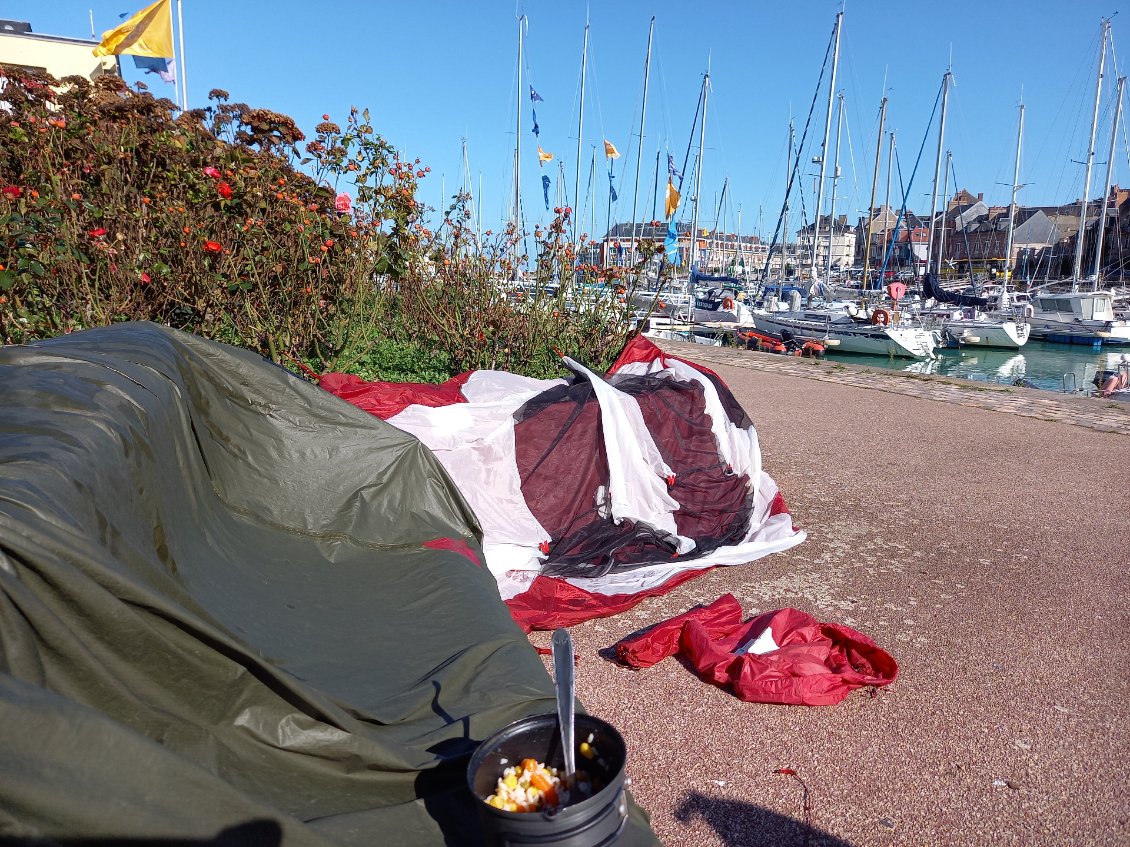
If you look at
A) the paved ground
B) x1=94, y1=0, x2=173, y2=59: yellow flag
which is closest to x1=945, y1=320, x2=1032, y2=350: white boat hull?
the paved ground

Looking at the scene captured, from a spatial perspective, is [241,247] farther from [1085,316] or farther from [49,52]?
[1085,316]

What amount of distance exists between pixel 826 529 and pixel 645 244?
3.74 meters

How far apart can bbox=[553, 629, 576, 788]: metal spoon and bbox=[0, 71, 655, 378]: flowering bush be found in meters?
4.24

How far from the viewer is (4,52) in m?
15.0

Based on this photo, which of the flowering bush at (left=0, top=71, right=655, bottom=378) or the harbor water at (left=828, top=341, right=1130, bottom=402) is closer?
the flowering bush at (left=0, top=71, right=655, bottom=378)

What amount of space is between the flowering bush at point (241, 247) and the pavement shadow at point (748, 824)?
4.53 metres

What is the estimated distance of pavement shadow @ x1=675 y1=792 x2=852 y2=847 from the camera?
2787 mm

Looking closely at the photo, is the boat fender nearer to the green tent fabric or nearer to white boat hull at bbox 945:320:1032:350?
white boat hull at bbox 945:320:1032:350

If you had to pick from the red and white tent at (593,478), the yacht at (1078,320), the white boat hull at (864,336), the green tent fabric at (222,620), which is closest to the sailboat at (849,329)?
the white boat hull at (864,336)

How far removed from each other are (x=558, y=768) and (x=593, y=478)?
12.2ft

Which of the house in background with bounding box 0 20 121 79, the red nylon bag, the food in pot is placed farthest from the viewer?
the house in background with bounding box 0 20 121 79

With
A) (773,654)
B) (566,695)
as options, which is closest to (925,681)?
(773,654)

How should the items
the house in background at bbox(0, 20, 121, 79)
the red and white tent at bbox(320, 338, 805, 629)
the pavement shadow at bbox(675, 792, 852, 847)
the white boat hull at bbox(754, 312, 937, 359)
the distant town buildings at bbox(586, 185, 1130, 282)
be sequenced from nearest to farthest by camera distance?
the pavement shadow at bbox(675, 792, 852, 847) < the red and white tent at bbox(320, 338, 805, 629) < the house in background at bbox(0, 20, 121, 79) < the white boat hull at bbox(754, 312, 937, 359) < the distant town buildings at bbox(586, 185, 1130, 282)

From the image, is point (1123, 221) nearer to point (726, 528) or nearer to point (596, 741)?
point (726, 528)
